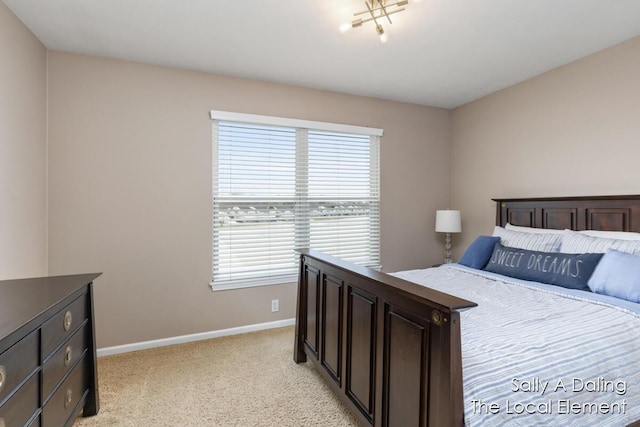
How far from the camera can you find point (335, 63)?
113 inches

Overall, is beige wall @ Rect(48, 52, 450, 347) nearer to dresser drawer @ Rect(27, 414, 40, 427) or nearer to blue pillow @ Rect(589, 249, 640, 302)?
dresser drawer @ Rect(27, 414, 40, 427)

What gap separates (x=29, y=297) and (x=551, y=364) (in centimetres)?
233

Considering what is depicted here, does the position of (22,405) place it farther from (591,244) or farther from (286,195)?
(591,244)

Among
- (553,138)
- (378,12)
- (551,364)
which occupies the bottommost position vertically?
(551,364)

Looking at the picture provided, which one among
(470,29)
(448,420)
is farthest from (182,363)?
(470,29)

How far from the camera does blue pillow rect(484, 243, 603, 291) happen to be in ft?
7.19

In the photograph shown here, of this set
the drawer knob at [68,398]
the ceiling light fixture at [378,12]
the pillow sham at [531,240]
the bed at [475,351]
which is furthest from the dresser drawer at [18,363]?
the pillow sham at [531,240]

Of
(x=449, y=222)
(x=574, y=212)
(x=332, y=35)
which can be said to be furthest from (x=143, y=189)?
(x=574, y=212)

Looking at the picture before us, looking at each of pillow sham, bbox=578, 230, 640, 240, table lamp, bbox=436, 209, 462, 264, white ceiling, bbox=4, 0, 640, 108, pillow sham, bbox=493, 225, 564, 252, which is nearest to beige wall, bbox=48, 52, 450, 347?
white ceiling, bbox=4, 0, 640, 108

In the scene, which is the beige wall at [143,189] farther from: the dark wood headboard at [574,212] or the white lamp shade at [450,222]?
the dark wood headboard at [574,212]

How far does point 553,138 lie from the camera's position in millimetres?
3059

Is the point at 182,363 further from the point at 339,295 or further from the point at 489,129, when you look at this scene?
the point at 489,129

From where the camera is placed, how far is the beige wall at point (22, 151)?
2.04 meters

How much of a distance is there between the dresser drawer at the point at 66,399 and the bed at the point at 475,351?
1.43 m
